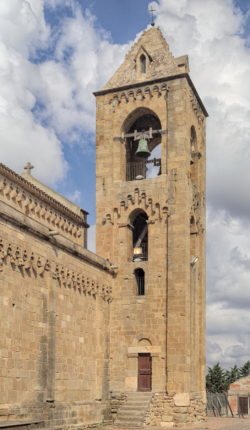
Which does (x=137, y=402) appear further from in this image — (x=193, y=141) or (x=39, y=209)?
(x=193, y=141)

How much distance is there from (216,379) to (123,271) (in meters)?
42.1

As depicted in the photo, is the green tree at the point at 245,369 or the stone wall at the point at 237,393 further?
the green tree at the point at 245,369

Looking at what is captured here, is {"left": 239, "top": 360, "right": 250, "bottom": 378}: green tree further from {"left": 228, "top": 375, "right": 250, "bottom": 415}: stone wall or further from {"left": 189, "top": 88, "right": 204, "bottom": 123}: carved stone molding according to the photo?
{"left": 189, "top": 88, "right": 204, "bottom": 123}: carved stone molding

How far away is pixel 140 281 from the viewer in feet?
90.0

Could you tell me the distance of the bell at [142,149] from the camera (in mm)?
27672

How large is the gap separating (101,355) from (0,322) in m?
8.31

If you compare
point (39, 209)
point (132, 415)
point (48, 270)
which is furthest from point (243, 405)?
point (48, 270)

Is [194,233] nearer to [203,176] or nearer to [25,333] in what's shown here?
[203,176]

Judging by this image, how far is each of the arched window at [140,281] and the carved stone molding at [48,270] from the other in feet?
4.15

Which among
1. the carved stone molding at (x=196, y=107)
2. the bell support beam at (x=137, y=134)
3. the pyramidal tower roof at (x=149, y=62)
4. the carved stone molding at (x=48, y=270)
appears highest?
the pyramidal tower roof at (x=149, y=62)

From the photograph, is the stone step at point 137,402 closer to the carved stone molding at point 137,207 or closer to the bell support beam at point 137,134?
the carved stone molding at point 137,207

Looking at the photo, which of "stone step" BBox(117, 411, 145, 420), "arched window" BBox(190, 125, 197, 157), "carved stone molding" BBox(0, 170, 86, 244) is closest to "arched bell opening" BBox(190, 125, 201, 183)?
"arched window" BBox(190, 125, 197, 157)

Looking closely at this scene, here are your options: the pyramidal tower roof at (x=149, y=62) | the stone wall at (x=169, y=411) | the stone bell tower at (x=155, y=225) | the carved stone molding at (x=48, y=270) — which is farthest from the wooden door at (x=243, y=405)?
the pyramidal tower roof at (x=149, y=62)

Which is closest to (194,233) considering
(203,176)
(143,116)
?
(203,176)
